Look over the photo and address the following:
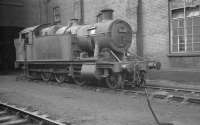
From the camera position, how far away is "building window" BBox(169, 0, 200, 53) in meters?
13.9

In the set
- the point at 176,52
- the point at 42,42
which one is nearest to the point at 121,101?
the point at 176,52

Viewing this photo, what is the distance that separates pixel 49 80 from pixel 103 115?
344 inches

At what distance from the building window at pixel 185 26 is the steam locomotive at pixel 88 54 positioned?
2849 mm

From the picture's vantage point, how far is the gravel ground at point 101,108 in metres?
7.05

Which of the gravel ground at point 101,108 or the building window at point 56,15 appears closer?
the gravel ground at point 101,108

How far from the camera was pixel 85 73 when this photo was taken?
12055mm

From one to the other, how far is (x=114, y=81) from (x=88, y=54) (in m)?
2.22

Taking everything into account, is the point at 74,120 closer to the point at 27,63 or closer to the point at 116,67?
the point at 116,67

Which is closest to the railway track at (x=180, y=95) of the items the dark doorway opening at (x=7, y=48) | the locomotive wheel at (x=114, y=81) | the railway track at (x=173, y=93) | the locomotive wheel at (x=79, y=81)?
the railway track at (x=173, y=93)

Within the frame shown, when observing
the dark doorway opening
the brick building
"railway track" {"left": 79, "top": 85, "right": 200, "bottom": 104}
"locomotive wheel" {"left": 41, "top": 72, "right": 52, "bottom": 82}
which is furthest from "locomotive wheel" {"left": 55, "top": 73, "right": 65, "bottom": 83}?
the dark doorway opening

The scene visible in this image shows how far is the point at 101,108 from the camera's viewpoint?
8484 mm

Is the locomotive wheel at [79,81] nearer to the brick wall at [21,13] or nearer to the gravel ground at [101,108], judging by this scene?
the gravel ground at [101,108]

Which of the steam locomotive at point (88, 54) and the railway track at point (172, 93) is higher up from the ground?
the steam locomotive at point (88, 54)

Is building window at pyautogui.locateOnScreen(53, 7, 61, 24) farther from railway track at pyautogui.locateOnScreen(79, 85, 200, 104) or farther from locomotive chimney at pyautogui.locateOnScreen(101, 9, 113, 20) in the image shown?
railway track at pyautogui.locateOnScreen(79, 85, 200, 104)
